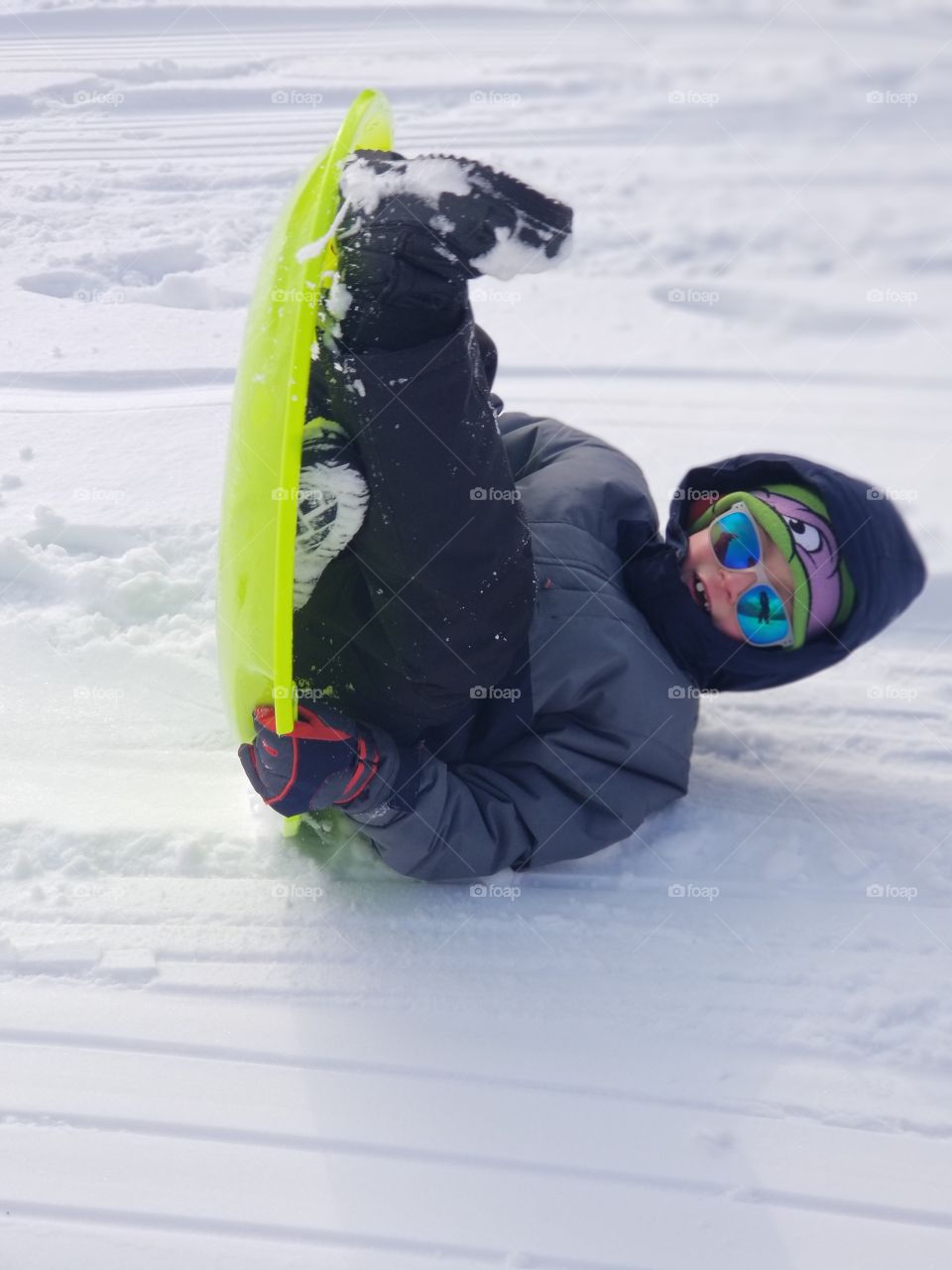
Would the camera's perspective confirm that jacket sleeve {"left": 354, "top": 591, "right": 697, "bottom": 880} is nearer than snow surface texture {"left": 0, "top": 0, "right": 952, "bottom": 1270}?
No

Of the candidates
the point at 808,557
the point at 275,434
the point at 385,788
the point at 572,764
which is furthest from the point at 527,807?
the point at 275,434

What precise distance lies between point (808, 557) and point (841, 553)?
59 mm

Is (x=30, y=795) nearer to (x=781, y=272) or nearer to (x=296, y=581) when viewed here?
(x=296, y=581)

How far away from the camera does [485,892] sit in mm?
1844

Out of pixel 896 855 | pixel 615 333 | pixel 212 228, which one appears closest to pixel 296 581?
pixel 896 855

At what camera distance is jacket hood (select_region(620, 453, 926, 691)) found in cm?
181

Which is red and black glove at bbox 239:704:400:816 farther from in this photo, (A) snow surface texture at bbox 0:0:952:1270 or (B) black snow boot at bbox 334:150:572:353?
(B) black snow boot at bbox 334:150:572:353

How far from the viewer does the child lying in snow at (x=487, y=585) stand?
4.73ft

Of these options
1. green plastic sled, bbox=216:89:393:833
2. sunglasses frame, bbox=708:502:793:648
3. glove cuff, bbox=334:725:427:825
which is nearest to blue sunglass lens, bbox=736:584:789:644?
sunglasses frame, bbox=708:502:793:648

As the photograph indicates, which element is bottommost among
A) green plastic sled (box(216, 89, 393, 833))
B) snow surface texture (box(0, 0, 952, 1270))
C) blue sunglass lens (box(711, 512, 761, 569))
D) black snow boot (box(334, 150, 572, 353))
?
snow surface texture (box(0, 0, 952, 1270))

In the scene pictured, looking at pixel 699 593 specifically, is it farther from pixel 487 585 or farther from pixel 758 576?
pixel 487 585

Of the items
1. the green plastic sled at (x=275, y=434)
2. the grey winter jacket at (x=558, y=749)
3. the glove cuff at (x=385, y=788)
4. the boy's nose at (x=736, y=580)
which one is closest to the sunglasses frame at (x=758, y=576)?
the boy's nose at (x=736, y=580)

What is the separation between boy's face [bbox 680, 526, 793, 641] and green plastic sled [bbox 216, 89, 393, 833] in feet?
2.45

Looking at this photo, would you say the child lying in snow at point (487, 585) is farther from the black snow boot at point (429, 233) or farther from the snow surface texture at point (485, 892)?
the snow surface texture at point (485, 892)
